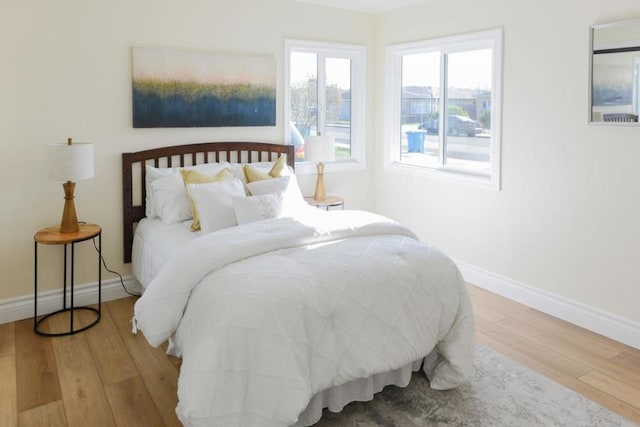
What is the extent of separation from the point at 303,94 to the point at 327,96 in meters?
0.28

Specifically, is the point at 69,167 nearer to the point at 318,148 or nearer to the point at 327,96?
the point at 318,148

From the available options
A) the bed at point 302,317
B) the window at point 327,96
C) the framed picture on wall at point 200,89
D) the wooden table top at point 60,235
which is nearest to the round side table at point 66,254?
the wooden table top at point 60,235

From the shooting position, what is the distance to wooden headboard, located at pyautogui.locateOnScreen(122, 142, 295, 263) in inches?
151

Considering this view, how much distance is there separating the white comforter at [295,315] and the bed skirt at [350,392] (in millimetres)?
171

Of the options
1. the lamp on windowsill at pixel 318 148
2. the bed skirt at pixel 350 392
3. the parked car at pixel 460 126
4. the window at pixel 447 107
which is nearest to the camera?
the bed skirt at pixel 350 392

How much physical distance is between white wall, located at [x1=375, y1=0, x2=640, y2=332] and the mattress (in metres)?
2.38

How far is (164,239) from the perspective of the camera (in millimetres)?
3281

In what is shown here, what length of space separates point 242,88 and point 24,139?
1.73 metres

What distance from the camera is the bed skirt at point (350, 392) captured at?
225 cm

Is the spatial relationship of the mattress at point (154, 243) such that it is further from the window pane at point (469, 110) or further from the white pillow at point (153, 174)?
the window pane at point (469, 110)

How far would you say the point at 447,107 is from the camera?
4.51m

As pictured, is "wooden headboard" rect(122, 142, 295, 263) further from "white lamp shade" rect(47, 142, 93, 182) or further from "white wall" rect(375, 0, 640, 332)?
"white wall" rect(375, 0, 640, 332)

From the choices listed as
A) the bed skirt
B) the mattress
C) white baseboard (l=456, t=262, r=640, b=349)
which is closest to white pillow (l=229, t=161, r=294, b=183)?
the mattress

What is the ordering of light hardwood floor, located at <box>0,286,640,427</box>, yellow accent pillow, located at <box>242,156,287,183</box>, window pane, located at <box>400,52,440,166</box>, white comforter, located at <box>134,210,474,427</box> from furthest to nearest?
window pane, located at <box>400,52,440,166</box> → yellow accent pillow, located at <box>242,156,287,183</box> → light hardwood floor, located at <box>0,286,640,427</box> → white comforter, located at <box>134,210,474,427</box>
